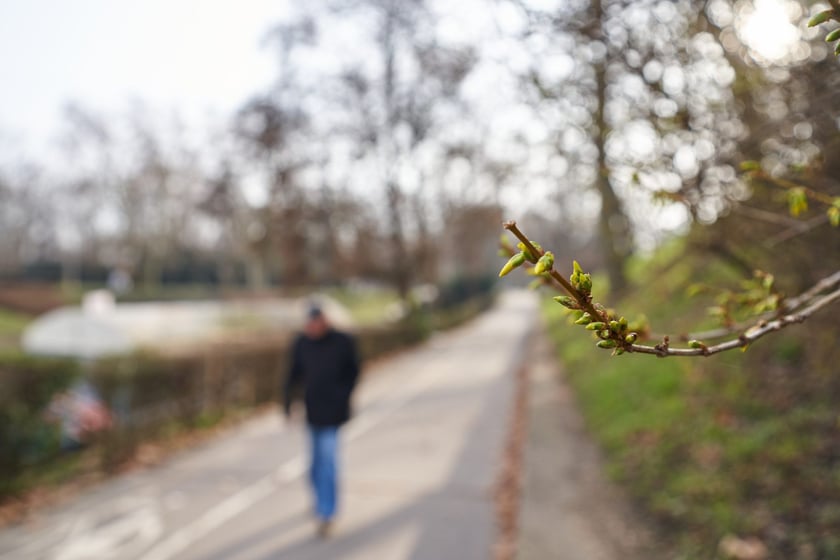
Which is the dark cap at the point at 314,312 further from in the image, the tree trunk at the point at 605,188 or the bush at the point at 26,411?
the bush at the point at 26,411

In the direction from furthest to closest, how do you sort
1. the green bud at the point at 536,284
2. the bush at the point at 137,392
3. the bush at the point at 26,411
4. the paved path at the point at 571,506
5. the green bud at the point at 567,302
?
the bush at the point at 137,392 < the bush at the point at 26,411 < the paved path at the point at 571,506 < the green bud at the point at 536,284 < the green bud at the point at 567,302

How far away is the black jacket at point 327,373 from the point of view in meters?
5.22


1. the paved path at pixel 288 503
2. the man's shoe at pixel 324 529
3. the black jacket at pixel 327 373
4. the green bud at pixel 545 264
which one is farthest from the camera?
the black jacket at pixel 327 373

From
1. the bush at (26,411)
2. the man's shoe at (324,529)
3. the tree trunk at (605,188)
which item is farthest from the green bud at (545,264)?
the bush at (26,411)

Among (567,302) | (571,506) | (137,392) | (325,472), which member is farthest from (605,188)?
(137,392)

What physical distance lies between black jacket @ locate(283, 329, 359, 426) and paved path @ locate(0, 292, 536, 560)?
1015mm

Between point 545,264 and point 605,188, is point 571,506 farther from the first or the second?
point 545,264

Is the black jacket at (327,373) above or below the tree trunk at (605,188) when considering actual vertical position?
below

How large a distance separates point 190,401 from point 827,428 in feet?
25.9

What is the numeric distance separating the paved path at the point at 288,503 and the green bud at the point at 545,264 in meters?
4.04

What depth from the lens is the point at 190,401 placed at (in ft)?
29.1

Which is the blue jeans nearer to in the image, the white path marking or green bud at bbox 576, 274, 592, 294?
the white path marking

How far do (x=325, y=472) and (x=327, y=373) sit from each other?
85cm

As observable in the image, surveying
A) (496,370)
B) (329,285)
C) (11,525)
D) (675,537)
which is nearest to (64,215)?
(329,285)
